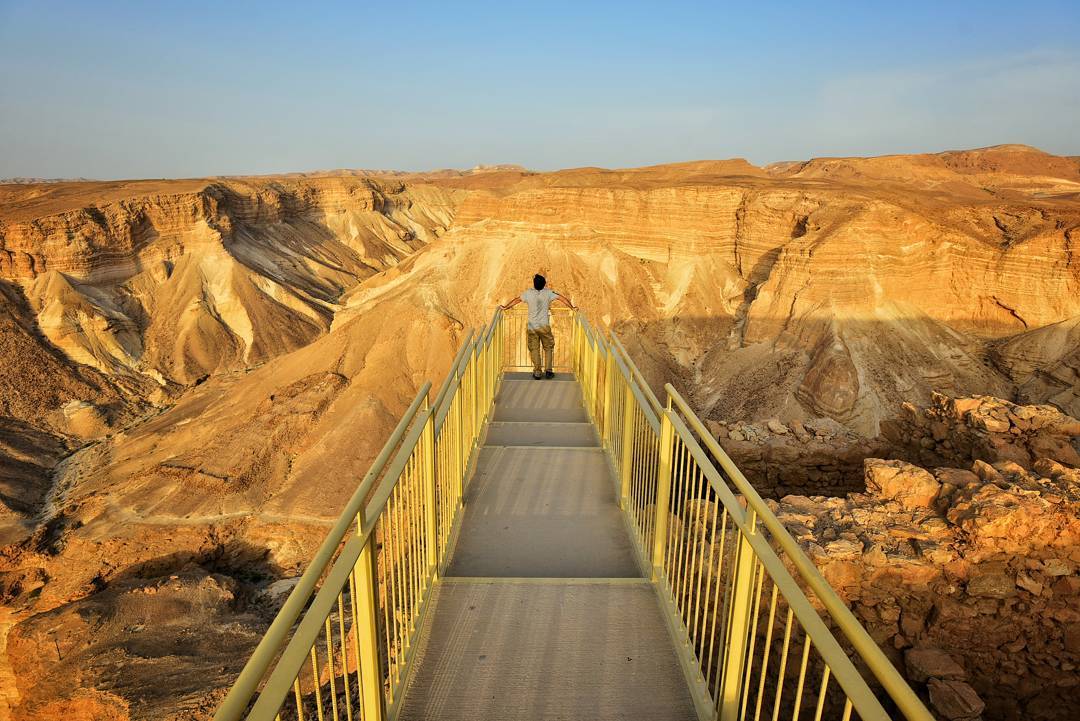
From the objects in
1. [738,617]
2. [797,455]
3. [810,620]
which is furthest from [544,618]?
[797,455]

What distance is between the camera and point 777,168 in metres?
87.9

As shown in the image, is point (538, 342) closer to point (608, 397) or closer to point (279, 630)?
point (608, 397)

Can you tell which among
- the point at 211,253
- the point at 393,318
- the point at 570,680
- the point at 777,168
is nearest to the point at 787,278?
the point at 393,318

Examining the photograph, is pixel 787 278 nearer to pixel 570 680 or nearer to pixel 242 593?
pixel 242 593

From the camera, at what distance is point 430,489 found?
4398mm

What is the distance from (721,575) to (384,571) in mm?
3108

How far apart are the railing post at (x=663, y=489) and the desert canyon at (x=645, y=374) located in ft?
16.8

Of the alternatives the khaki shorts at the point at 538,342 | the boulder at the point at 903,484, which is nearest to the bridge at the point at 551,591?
the khaki shorts at the point at 538,342

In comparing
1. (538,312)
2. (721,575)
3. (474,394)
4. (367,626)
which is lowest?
(721,575)

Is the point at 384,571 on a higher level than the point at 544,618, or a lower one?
higher

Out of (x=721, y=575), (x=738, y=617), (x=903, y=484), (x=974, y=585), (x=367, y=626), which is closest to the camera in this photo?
(x=367, y=626)

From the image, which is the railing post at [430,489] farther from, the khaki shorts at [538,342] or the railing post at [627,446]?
the khaki shorts at [538,342]

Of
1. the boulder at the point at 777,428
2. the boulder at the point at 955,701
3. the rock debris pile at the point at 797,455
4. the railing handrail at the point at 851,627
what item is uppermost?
the railing handrail at the point at 851,627

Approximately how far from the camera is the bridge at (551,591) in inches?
88.7
